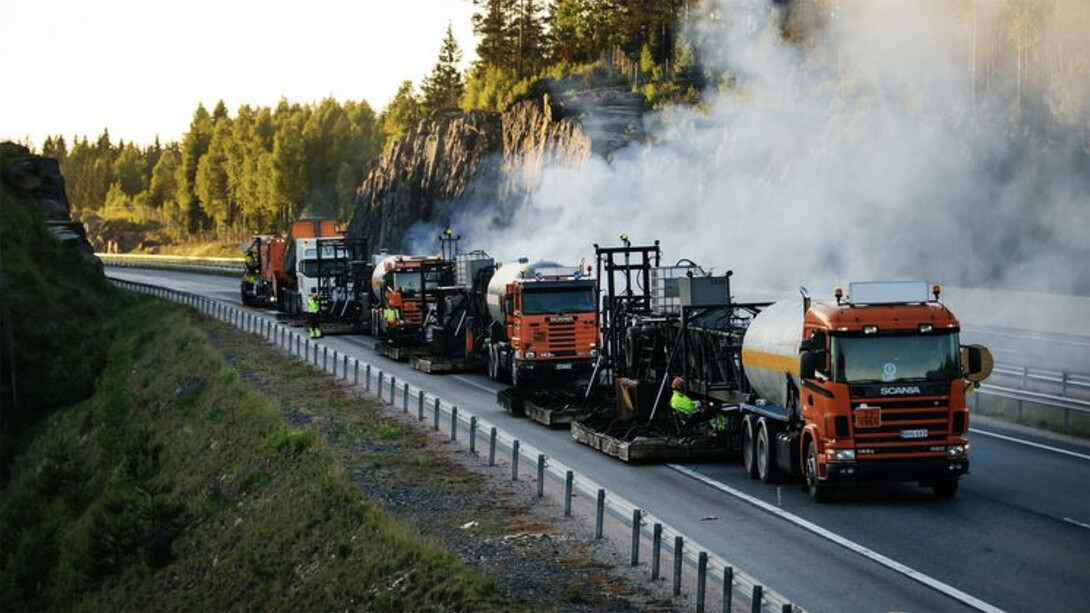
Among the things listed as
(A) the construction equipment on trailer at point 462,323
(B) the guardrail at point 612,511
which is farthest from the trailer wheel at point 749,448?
(A) the construction equipment on trailer at point 462,323

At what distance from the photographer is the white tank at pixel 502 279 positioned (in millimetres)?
39688

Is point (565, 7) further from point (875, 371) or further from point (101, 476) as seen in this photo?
point (875, 371)

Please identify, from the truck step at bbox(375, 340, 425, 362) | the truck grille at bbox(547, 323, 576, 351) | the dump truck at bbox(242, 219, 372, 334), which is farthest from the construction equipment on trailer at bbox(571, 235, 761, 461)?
the dump truck at bbox(242, 219, 372, 334)

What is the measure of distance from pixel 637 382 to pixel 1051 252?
38261 millimetres

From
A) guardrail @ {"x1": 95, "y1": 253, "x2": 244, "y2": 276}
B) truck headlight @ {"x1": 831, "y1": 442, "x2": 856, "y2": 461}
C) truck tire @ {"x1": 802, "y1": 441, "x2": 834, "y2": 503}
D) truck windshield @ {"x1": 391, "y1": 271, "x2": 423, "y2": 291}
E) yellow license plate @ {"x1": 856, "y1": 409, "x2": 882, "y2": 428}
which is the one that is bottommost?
guardrail @ {"x1": 95, "y1": 253, "x2": 244, "y2": 276}

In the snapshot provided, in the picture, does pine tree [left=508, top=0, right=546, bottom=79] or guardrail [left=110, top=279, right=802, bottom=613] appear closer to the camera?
guardrail [left=110, top=279, right=802, bottom=613]

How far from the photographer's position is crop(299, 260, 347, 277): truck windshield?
66.9 metres

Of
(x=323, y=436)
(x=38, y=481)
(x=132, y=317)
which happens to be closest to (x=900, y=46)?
(x=132, y=317)

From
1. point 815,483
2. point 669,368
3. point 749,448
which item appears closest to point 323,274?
point 669,368

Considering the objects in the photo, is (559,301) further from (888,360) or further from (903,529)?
(903,529)

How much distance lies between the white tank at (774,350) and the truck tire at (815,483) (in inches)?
45.4

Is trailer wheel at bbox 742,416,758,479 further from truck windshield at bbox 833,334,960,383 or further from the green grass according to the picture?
the green grass

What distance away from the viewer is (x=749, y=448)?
81.5 ft

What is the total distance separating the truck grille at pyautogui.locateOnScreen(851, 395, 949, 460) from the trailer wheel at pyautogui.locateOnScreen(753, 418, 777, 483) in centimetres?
268
